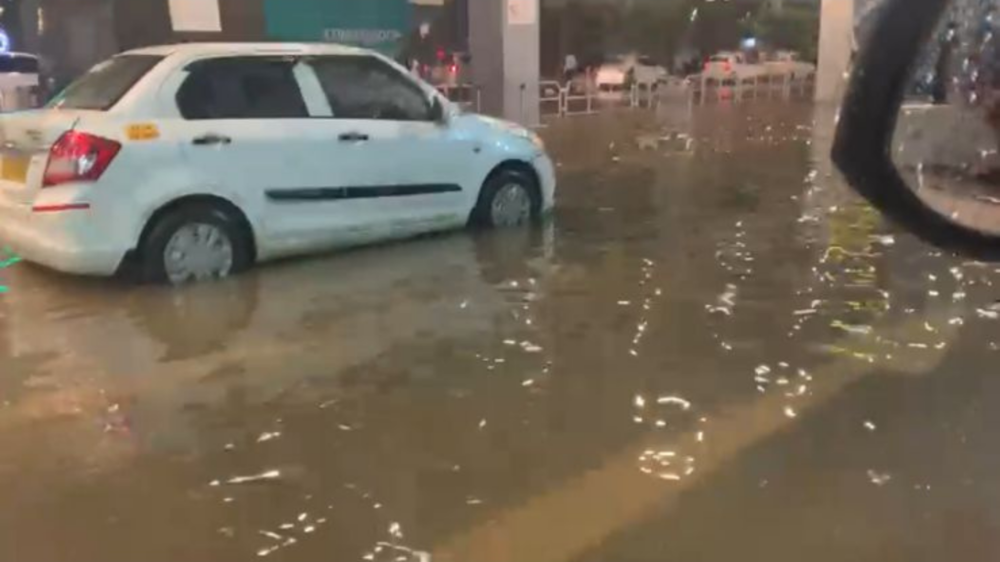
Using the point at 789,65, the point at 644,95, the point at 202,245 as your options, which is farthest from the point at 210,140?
the point at 789,65

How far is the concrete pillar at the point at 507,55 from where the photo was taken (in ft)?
52.3

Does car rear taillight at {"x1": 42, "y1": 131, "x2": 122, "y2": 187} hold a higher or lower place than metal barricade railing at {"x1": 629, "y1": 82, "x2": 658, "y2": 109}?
higher

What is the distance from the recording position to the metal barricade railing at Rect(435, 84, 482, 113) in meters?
16.1

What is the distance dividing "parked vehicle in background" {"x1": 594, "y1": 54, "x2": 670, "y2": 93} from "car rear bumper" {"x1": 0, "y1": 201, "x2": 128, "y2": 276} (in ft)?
50.3

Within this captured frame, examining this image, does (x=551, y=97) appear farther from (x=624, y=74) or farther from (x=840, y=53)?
(x=840, y=53)

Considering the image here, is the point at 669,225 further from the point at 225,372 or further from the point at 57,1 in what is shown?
the point at 57,1

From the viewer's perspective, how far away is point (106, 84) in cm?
623

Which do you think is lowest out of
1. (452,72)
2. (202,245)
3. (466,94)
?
(202,245)

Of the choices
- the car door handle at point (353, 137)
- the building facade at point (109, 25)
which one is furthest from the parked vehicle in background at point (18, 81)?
the car door handle at point (353, 137)

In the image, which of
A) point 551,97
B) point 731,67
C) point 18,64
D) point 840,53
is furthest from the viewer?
point 731,67

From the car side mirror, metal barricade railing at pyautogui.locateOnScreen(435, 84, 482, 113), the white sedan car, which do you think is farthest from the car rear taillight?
metal barricade railing at pyautogui.locateOnScreen(435, 84, 482, 113)

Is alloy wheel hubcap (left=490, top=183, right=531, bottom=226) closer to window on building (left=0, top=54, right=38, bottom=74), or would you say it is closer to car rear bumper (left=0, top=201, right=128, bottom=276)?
car rear bumper (left=0, top=201, right=128, bottom=276)

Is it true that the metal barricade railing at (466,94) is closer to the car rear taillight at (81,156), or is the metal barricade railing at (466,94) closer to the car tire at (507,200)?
the car tire at (507,200)

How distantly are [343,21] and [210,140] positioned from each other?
372 inches
